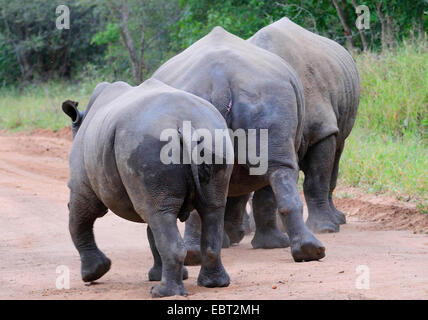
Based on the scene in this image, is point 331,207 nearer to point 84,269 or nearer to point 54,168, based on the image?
point 84,269

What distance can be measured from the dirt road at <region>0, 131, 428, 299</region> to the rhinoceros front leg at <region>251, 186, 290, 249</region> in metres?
0.14

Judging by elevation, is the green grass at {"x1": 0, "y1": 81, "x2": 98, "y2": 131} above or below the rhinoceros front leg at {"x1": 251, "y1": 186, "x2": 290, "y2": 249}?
below

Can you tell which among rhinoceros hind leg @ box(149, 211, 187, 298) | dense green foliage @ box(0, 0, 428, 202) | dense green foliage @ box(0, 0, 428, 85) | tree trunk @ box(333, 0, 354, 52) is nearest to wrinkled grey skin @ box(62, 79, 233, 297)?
rhinoceros hind leg @ box(149, 211, 187, 298)

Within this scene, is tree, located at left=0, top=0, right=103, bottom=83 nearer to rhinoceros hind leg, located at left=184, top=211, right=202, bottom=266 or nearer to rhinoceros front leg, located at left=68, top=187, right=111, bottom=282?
rhinoceros hind leg, located at left=184, top=211, right=202, bottom=266

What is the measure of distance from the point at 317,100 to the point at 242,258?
1.82 meters

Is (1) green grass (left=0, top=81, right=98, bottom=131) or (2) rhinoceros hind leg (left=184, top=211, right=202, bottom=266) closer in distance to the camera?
(2) rhinoceros hind leg (left=184, top=211, right=202, bottom=266)

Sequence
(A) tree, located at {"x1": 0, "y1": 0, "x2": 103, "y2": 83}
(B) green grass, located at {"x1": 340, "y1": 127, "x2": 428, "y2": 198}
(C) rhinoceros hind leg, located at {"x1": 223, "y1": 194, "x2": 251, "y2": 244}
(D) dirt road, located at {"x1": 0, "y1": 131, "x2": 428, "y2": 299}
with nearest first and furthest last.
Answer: (D) dirt road, located at {"x1": 0, "y1": 131, "x2": 428, "y2": 299} < (C) rhinoceros hind leg, located at {"x1": 223, "y1": 194, "x2": 251, "y2": 244} < (B) green grass, located at {"x1": 340, "y1": 127, "x2": 428, "y2": 198} < (A) tree, located at {"x1": 0, "y1": 0, "x2": 103, "y2": 83}

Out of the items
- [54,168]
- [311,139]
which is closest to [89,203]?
[311,139]

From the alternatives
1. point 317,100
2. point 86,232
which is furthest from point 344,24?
point 86,232

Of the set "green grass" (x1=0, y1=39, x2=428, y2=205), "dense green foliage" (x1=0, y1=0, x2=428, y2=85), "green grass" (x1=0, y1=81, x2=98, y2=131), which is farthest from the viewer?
"green grass" (x1=0, y1=81, x2=98, y2=131)

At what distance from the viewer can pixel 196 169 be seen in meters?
5.09

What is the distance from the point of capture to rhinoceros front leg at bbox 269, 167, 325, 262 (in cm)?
657

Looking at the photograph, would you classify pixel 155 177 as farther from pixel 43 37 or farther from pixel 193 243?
pixel 43 37

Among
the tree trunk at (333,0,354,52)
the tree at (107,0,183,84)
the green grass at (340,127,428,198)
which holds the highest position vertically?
the tree trunk at (333,0,354,52)
